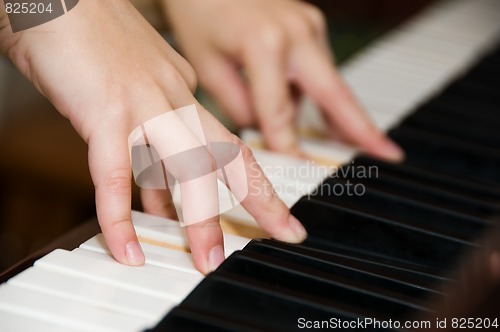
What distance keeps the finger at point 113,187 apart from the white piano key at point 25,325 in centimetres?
10

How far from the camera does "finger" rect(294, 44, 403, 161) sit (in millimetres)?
1069

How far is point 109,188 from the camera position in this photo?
640 mm

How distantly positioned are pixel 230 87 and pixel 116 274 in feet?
1.89

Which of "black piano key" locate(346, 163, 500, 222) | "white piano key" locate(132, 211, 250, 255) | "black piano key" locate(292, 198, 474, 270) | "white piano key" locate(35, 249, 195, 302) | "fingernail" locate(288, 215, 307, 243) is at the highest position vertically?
"white piano key" locate(35, 249, 195, 302)

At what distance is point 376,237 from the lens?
772 millimetres

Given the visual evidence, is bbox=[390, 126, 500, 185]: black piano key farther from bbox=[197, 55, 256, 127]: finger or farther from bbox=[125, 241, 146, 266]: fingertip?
bbox=[125, 241, 146, 266]: fingertip

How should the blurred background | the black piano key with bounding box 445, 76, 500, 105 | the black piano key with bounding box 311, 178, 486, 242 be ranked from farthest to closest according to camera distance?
the blurred background
the black piano key with bounding box 445, 76, 500, 105
the black piano key with bounding box 311, 178, 486, 242

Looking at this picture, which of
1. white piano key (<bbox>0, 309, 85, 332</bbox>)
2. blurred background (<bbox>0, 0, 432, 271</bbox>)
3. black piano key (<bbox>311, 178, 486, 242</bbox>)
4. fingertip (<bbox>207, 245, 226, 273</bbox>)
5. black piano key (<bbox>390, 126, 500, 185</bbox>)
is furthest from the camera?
blurred background (<bbox>0, 0, 432, 271</bbox>)

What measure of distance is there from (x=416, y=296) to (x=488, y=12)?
4.65 feet

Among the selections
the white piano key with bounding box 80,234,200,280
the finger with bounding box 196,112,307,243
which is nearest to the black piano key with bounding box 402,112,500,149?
the finger with bounding box 196,112,307,243

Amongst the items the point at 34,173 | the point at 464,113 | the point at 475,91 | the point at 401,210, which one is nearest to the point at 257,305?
the point at 401,210

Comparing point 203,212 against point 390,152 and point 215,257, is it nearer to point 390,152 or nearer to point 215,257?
point 215,257

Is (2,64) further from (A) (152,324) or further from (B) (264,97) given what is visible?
(A) (152,324)

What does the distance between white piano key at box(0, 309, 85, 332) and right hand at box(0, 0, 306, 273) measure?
0.10 m
